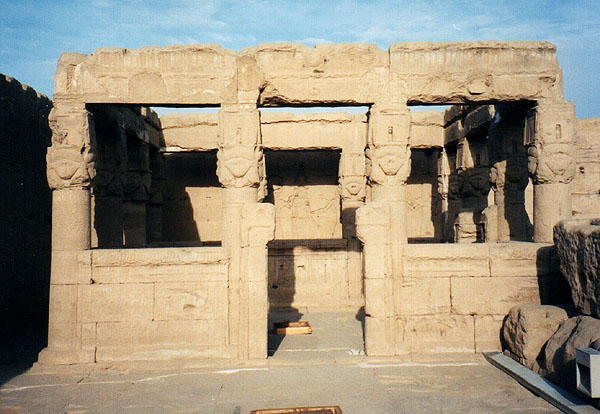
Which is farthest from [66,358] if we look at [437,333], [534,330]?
[534,330]

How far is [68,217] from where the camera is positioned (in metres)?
6.76

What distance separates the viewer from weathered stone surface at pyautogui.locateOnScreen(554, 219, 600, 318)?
5160mm

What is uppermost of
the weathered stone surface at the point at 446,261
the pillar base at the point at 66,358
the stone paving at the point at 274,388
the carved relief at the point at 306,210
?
the carved relief at the point at 306,210

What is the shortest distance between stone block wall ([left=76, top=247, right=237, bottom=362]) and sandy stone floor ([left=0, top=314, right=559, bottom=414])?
0.28 m

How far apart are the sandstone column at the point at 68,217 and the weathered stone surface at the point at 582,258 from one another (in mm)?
6107

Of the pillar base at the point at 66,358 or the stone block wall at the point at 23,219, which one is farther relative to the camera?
the stone block wall at the point at 23,219

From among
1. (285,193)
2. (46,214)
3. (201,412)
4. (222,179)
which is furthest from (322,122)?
(201,412)

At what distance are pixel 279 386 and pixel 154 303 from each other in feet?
7.00

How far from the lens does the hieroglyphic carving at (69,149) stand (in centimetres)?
673

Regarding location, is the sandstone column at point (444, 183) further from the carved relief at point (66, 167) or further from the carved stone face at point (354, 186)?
the carved relief at point (66, 167)

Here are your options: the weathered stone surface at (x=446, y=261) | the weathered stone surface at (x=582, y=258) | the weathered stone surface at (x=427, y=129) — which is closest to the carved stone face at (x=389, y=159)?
the weathered stone surface at (x=446, y=261)

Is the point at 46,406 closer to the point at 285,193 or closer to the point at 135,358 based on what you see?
the point at 135,358

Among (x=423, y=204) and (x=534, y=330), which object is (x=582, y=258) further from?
(x=423, y=204)

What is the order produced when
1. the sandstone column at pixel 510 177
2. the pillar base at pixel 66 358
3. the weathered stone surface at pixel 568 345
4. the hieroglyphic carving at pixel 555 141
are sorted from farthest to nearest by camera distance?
the sandstone column at pixel 510 177 < the hieroglyphic carving at pixel 555 141 < the pillar base at pixel 66 358 < the weathered stone surface at pixel 568 345
